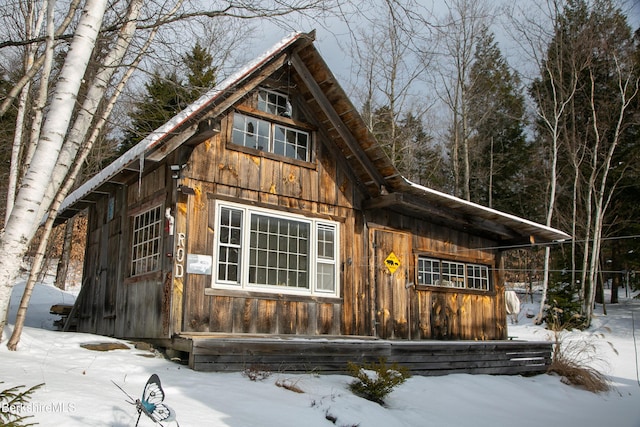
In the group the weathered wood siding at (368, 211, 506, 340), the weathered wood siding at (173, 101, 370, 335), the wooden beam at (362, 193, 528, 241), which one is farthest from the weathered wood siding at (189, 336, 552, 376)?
the wooden beam at (362, 193, 528, 241)

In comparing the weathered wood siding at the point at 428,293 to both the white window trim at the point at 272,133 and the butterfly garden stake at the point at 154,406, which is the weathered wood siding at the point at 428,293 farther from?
the butterfly garden stake at the point at 154,406

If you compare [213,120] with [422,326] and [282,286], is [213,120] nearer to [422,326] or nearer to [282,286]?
Result: [282,286]

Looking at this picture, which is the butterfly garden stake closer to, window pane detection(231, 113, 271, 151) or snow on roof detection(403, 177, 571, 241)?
window pane detection(231, 113, 271, 151)

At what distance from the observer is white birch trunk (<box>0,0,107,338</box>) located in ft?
18.1

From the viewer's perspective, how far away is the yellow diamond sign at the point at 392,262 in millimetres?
11539

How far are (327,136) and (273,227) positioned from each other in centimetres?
234

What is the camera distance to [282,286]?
977 centimetres

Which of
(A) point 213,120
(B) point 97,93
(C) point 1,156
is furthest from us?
(C) point 1,156

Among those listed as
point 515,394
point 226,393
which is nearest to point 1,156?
point 226,393

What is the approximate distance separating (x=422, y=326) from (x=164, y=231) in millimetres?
6030

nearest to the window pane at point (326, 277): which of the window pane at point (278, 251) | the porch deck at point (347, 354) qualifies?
the window pane at point (278, 251)

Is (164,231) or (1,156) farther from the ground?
(1,156)

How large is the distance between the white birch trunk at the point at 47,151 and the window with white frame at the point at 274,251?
143 inches

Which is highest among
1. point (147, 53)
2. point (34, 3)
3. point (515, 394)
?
point (34, 3)
